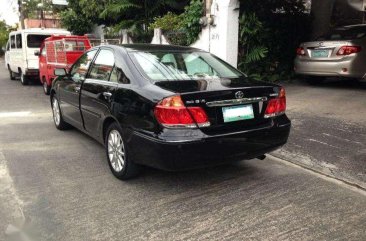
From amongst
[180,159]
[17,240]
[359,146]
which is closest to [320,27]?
[359,146]

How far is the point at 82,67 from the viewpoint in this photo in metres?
5.77

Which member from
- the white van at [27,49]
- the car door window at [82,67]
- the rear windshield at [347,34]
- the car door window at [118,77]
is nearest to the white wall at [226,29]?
the rear windshield at [347,34]

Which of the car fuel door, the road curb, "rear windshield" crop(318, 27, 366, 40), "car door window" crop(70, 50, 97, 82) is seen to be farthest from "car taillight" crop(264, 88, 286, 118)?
"rear windshield" crop(318, 27, 366, 40)

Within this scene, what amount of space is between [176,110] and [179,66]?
3.48 feet

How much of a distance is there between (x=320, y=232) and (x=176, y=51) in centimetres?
272

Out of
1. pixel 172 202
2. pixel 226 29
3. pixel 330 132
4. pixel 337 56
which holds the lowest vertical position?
pixel 172 202

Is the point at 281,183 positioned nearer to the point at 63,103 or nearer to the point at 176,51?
the point at 176,51

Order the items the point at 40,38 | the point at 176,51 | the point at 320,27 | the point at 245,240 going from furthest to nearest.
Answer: the point at 40,38 < the point at 320,27 < the point at 176,51 < the point at 245,240

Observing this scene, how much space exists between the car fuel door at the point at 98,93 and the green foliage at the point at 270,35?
5.75 meters

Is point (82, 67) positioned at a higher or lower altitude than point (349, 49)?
lower

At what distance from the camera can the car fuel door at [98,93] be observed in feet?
15.4

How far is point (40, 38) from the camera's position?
14375 millimetres

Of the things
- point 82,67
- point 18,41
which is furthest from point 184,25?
point 18,41

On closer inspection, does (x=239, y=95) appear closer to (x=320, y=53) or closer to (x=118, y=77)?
(x=118, y=77)
